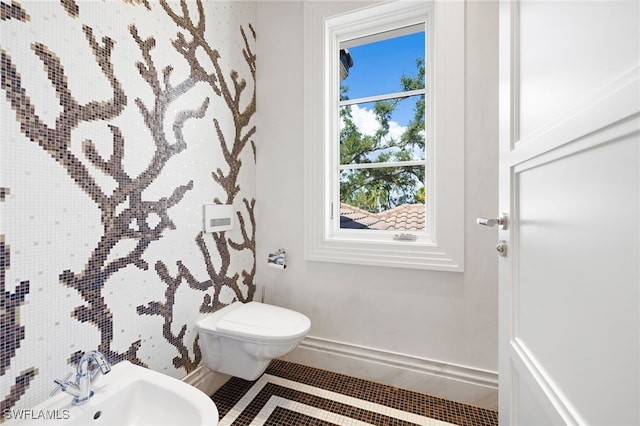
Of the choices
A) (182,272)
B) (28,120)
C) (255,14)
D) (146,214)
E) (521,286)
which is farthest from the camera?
(255,14)

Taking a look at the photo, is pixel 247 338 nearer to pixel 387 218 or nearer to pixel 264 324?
pixel 264 324

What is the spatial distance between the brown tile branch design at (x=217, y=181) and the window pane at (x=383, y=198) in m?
0.64

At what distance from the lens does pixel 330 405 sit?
5.03ft

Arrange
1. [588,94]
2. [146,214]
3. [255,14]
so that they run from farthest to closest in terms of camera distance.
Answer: [255,14], [146,214], [588,94]

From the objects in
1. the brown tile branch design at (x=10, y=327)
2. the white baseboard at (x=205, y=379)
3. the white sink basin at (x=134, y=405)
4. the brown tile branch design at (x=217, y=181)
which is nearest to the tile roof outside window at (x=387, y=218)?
the brown tile branch design at (x=217, y=181)

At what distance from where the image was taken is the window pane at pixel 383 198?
1800 mm

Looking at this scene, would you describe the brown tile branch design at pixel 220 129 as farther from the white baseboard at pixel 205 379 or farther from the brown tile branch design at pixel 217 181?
the white baseboard at pixel 205 379

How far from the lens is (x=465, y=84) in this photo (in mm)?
1539

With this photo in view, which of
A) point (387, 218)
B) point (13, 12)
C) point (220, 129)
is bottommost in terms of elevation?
point (387, 218)

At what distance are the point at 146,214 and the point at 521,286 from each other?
1.39 metres

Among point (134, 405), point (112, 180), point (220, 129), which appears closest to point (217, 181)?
point (220, 129)

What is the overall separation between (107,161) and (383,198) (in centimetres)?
141

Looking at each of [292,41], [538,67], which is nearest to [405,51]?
[292,41]

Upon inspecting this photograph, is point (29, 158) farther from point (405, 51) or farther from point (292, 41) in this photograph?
point (405, 51)
